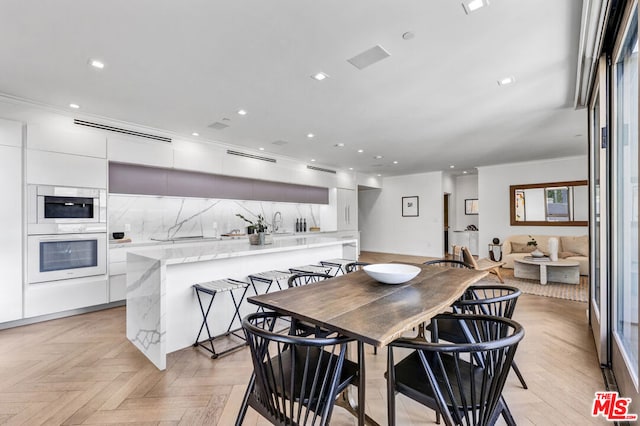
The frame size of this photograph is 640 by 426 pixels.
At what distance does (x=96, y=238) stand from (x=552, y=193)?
29.3 ft

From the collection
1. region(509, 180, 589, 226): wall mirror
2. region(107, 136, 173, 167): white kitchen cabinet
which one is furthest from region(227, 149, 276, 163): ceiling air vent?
region(509, 180, 589, 226): wall mirror

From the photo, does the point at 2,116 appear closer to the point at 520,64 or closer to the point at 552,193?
the point at 520,64

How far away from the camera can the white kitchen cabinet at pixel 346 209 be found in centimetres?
809

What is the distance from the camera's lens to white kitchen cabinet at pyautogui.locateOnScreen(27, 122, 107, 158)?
356cm

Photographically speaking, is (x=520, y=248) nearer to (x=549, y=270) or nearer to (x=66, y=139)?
A: (x=549, y=270)

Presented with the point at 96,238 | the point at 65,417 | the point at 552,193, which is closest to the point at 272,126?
the point at 96,238

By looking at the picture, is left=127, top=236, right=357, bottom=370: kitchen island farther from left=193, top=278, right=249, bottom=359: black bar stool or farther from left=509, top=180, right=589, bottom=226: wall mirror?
left=509, top=180, right=589, bottom=226: wall mirror

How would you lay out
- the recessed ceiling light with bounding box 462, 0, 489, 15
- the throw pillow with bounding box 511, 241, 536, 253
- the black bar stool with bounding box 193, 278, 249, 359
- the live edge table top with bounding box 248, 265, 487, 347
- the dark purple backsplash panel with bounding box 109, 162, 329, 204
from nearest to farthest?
the live edge table top with bounding box 248, 265, 487, 347 < the recessed ceiling light with bounding box 462, 0, 489, 15 < the black bar stool with bounding box 193, 278, 249, 359 < the dark purple backsplash panel with bounding box 109, 162, 329, 204 < the throw pillow with bounding box 511, 241, 536, 253

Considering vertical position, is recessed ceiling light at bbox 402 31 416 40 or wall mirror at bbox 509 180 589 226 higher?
recessed ceiling light at bbox 402 31 416 40

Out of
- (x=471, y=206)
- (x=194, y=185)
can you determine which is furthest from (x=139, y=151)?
(x=471, y=206)

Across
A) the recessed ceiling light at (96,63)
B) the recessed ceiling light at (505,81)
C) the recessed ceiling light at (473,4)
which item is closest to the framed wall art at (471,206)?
the recessed ceiling light at (505,81)

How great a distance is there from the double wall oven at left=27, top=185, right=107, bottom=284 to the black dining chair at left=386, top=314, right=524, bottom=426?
4.13 metres

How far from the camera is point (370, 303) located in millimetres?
1532

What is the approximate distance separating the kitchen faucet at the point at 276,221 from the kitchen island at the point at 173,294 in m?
3.50
